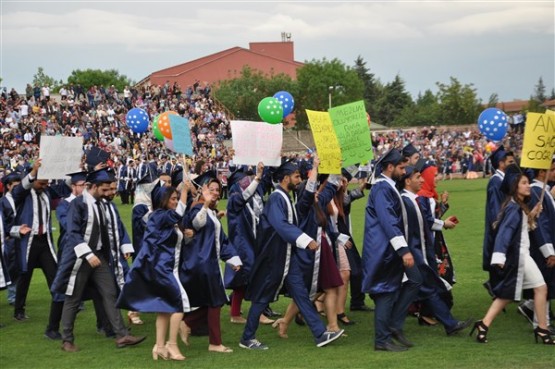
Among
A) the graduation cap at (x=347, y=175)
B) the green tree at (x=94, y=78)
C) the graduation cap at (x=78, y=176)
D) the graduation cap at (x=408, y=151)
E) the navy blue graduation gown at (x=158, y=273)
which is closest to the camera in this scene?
the navy blue graduation gown at (x=158, y=273)

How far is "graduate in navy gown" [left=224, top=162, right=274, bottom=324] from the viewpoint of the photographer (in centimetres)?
1049

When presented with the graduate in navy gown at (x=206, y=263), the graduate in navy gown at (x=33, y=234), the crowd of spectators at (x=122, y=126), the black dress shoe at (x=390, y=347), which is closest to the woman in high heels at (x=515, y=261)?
the black dress shoe at (x=390, y=347)

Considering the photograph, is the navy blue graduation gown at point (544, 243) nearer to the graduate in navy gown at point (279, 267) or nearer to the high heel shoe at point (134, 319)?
the graduate in navy gown at point (279, 267)

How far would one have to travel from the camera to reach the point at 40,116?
43.9 meters

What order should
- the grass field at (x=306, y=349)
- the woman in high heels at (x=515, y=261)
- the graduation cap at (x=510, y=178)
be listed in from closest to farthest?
the grass field at (x=306, y=349) < the woman in high heels at (x=515, y=261) < the graduation cap at (x=510, y=178)

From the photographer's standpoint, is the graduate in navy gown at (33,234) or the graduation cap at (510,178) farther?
the graduate in navy gown at (33,234)

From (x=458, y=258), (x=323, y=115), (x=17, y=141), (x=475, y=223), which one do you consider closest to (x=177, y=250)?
(x=323, y=115)

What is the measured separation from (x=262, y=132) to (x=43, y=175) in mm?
2568

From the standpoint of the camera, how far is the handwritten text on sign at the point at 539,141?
897 centimetres

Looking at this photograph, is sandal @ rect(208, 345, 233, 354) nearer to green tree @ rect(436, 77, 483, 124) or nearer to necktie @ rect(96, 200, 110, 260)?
necktie @ rect(96, 200, 110, 260)

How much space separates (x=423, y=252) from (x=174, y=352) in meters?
2.67

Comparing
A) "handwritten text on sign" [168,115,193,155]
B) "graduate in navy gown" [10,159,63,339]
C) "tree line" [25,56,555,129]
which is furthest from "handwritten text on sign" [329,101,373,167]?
"tree line" [25,56,555,129]

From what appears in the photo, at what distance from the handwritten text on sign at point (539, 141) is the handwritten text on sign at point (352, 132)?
156 cm

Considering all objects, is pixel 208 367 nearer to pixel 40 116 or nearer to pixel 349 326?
pixel 349 326
